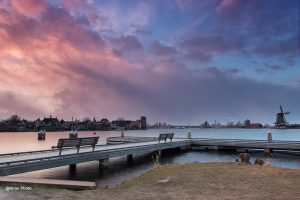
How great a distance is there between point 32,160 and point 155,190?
28.5ft

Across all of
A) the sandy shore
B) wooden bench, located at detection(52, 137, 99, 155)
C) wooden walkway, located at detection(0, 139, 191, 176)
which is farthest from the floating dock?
wooden bench, located at detection(52, 137, 99, 155)

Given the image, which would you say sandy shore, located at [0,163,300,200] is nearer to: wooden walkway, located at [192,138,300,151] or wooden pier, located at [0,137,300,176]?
wooden pier, located at [0,137,300,176]

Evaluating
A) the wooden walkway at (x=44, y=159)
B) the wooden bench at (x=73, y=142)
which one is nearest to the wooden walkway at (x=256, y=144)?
the wooden walkway at (x=44, y=159)

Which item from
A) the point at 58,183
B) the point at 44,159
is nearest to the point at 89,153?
the point at 44,159

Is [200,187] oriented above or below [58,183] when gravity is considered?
below

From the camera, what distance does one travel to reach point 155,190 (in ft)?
31.8

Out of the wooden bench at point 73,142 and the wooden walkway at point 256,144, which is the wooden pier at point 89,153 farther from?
the wooden bench at point 73,142

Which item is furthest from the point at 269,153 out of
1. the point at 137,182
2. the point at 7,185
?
the point at 7,185

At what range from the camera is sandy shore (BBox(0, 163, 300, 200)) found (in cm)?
884

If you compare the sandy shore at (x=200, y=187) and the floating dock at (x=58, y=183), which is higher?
the floating dock at (x=58, y=183)

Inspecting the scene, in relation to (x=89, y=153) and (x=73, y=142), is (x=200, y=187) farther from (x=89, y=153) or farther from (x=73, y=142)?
(x=89, y=153)

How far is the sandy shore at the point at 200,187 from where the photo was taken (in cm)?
884

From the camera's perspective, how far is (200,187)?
1008cm

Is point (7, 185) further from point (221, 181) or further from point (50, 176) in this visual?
point (50, 176)
